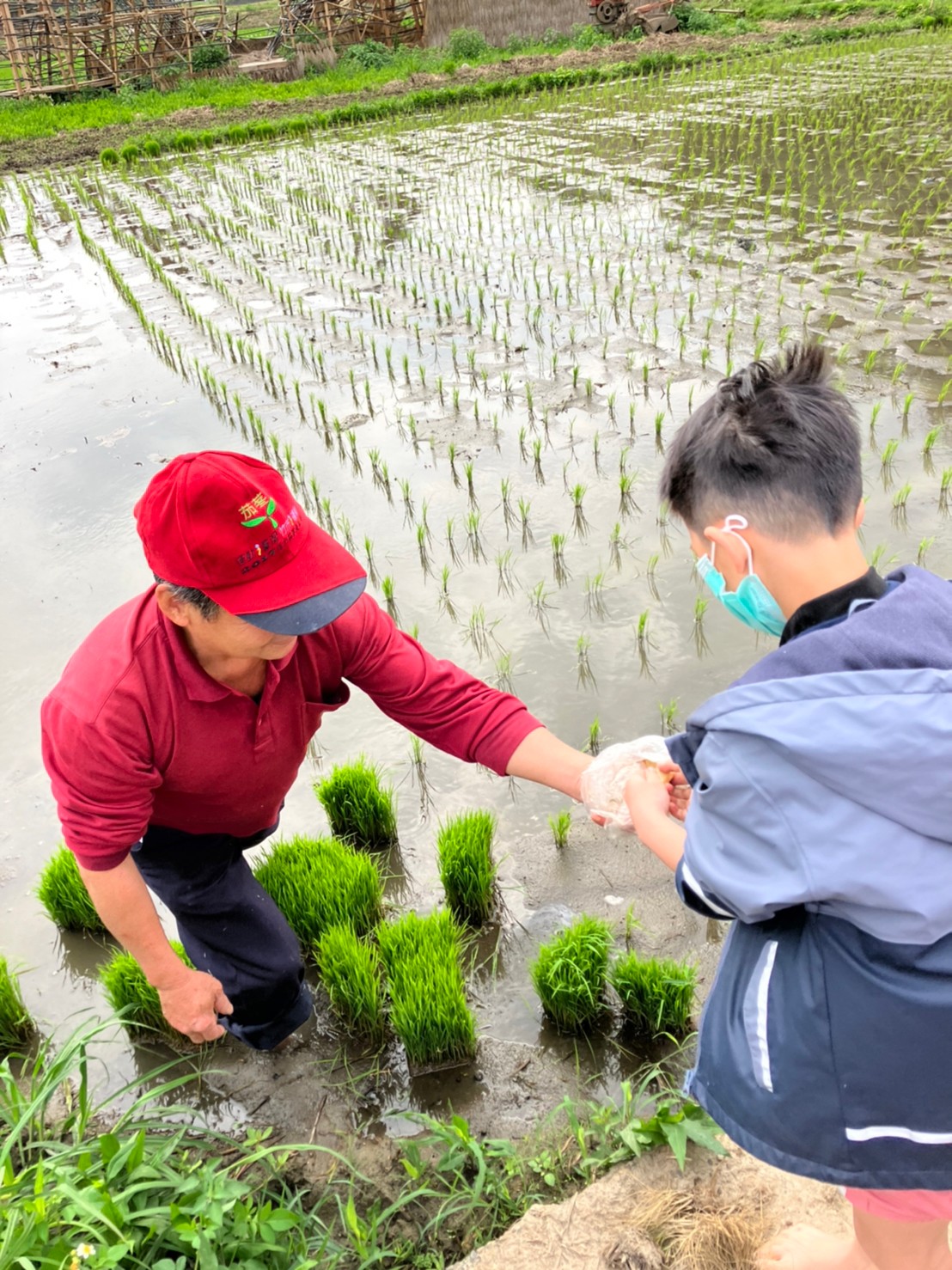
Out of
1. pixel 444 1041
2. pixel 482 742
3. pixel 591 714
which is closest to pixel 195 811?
pixel 482 742

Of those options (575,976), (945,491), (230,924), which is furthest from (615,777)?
(945,491)

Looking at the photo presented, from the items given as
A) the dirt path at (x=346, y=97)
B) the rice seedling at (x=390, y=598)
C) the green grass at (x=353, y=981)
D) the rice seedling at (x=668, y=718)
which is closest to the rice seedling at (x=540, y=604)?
the rice seedling at (x=390, y=598)

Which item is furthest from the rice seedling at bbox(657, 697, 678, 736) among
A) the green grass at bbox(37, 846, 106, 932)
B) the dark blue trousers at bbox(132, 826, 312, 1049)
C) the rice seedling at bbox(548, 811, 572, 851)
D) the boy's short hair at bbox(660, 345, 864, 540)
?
the green grass at bbox(37, 846, 106, 932)

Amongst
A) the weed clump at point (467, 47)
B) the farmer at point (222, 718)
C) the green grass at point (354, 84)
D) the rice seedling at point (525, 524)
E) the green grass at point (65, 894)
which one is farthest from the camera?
the weed clump at point (467, 47)

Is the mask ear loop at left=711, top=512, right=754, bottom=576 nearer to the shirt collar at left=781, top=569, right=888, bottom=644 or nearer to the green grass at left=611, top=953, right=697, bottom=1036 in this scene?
the shirt collar at left=781, top=569, right=888, bottom=644

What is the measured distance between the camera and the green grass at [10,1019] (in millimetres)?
2109

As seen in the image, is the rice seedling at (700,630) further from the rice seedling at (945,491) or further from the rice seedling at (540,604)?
the rice seedling at (945,491)

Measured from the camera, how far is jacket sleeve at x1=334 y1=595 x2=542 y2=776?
185 centimetres

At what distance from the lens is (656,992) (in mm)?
1901

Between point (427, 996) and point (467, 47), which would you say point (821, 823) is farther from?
point (467, 47)

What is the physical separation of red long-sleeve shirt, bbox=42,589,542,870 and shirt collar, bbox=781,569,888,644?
800 millimetres

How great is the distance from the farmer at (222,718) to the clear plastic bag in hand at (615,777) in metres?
0.08

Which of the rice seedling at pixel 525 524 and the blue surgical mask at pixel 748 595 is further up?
the blue surgical mask at pixel 748 595

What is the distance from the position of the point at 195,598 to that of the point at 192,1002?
764mm
